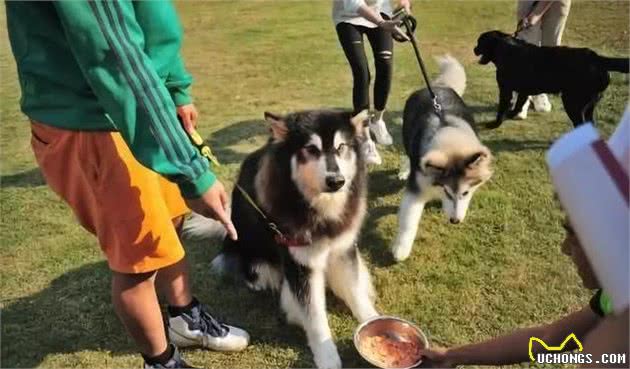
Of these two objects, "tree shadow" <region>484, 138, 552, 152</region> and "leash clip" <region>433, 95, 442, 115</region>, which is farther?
"tree shadow" <region>484, 138, 552, 152</region>

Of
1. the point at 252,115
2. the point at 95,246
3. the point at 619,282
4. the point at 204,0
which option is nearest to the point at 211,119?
the point at 252,115

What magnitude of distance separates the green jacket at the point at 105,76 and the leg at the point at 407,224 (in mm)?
2092

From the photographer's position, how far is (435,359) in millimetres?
2201

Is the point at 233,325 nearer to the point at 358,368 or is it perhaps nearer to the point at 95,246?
the point at 358,368

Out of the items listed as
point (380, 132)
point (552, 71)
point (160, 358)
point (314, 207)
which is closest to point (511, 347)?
point (314, 207)

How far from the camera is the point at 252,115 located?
18.9 feet

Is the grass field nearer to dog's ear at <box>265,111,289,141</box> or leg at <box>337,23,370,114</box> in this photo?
leg at <box>337,23,370,114</box>

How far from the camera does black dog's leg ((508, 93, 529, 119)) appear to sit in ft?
17.0

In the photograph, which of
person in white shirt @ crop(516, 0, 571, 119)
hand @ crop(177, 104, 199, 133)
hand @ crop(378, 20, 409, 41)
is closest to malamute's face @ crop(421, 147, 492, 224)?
hand @ crop(378, 20, 409, 41)

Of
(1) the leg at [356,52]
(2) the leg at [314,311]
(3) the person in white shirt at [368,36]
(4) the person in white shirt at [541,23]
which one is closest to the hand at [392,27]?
(3) the person in white shirt at [368,36]

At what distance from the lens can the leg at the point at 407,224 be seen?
3.48m

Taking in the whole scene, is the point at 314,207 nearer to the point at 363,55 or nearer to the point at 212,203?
the point at 212,203

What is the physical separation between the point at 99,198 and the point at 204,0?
404 inches

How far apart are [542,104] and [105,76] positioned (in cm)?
503
